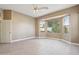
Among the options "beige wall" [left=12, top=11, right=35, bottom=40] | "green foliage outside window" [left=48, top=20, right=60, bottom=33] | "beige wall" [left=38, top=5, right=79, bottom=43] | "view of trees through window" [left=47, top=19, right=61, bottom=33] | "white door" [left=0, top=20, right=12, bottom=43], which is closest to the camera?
"beige wall" [left=38, top=5, right=79, bottom=43]

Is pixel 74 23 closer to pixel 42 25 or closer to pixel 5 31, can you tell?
pixel 5 31

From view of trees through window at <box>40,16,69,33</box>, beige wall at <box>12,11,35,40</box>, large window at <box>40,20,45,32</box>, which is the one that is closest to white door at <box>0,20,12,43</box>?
beige wall at <box>12,11,35,40</box>

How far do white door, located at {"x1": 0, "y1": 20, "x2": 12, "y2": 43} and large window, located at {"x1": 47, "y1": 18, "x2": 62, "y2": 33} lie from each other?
4.54 meters

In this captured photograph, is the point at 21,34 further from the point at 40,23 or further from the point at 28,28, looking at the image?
the point at 40,23

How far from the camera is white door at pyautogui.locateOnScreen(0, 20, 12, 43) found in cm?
908

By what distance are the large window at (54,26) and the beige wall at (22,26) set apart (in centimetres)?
182

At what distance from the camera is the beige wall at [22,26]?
32.4 ft

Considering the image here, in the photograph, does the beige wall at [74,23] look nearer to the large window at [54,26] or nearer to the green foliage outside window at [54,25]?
the large window at [54,26]

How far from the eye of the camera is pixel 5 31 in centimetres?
919

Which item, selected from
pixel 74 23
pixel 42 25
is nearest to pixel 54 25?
pixel 42 25

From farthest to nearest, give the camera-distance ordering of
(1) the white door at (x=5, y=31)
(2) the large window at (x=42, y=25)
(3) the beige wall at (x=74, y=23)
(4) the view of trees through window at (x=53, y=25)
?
1. (2) the large window at (x=42, y=25)
2. (4) the view of trees through window at (x=53, y=25)
3. (1) the white door at (x=5, y=31)
4. (3) the beige wall at (x=74, y=23)

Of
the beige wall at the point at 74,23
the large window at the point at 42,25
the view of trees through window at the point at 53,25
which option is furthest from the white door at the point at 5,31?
the large window at the point at 42,25

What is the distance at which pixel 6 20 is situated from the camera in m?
9.11

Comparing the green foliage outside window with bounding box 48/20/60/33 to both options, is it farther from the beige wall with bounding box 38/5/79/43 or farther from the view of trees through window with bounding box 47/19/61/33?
the beige wall with bounding box 38/5/79/43
